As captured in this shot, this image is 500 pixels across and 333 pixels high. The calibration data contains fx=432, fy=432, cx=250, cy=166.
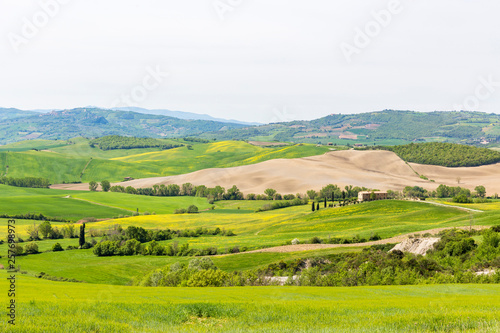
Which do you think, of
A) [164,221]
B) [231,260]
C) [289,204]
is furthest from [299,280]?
[289,204]

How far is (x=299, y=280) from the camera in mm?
→ 53062

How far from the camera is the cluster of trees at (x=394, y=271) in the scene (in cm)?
4794

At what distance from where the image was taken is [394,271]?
5188 centimetres

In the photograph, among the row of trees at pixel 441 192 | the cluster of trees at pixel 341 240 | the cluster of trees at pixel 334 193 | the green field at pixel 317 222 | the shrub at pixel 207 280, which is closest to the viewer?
the shrub at pixel 207 280

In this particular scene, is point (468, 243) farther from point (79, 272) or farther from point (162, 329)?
point (79, 272)

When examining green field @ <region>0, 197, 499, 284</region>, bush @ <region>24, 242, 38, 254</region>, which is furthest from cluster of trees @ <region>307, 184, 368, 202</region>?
bush @ <region>24, 242, 38, 254</region>

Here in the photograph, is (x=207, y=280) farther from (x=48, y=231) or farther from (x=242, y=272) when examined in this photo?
(x=48, y=231)

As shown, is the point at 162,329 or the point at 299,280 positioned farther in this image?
the point at 299,280

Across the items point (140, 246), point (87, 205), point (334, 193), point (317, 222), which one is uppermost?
point (334, 193)

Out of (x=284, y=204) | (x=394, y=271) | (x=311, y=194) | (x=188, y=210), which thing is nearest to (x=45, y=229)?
(x=188, y=210)

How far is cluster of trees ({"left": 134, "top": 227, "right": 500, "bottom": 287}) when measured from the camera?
157 feet

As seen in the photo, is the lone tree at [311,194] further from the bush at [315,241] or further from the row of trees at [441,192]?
the bush at [315,241]

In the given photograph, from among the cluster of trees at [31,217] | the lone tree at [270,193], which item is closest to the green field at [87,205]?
the cluster of trees at [31,217]

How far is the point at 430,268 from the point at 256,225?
8361 centimetres
